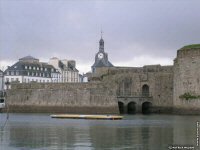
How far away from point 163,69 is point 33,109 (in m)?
15.8

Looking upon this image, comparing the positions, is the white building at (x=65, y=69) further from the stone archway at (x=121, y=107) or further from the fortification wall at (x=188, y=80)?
the fortification wall at (x=188, y=80)

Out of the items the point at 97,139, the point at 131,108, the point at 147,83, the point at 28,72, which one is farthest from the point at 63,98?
A: the point at 97,139

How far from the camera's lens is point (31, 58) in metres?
115

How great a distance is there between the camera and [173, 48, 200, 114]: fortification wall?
60.6 m

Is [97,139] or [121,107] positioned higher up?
[121,107]

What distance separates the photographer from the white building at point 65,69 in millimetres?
109312

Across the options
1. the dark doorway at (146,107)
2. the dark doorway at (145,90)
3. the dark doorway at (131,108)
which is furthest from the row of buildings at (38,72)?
the dark doorway at (145,90)

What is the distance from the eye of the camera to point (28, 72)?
3856 inches

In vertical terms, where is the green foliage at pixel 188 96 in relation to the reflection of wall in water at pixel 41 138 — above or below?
above

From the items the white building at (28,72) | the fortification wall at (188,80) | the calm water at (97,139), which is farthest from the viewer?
the white building at (28,72)

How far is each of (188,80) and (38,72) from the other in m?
43.5

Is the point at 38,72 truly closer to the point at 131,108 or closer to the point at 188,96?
the point at 131,108

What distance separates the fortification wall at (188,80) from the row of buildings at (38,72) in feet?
108

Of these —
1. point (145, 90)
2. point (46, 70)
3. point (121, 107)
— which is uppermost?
point (46, 70)
